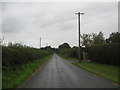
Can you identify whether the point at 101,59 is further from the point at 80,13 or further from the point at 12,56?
the point at 12,56

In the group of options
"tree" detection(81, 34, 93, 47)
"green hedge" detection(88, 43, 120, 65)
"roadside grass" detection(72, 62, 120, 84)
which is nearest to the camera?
"roadside grass" detection(72, 62, 120, 84)

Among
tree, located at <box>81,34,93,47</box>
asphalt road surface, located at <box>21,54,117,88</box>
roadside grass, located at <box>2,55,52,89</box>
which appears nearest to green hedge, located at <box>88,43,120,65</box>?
asphalt road surface, located at <box>21,54,117,88</box>

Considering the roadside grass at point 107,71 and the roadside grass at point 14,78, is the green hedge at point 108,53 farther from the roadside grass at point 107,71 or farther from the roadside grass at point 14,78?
the roadside grass at point 14,78

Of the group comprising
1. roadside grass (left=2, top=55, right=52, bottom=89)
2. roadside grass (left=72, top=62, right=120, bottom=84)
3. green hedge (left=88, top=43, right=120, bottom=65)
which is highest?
green hedge (left=88, top=43, right=120, bottom=65)

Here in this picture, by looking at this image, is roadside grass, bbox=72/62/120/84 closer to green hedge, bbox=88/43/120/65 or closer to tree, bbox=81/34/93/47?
green hedge, bbox=88/43/120/65

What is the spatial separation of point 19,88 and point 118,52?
17.2m

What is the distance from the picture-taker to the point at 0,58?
47.9ft

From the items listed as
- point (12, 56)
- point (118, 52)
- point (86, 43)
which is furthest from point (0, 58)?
point (86, 43)

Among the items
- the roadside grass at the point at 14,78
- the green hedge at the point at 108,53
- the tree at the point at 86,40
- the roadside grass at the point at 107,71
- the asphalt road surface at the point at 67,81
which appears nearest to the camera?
the asphalt road surface at the point at 67,81

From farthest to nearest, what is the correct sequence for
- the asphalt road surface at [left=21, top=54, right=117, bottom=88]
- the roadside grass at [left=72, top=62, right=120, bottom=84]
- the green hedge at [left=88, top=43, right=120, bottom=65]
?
the green hedge at [left=88, top=43, right=120, bottom=65] → the roadside grass at [left=72, top=62, right=120, bottom=84] → the asphalt road surface at [left=21, top=54, right=117, bottom=88]

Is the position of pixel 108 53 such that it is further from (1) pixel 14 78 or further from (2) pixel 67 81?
(1) pixel 14 78

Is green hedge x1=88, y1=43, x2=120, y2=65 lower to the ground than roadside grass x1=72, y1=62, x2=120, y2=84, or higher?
higher

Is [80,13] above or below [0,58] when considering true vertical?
above

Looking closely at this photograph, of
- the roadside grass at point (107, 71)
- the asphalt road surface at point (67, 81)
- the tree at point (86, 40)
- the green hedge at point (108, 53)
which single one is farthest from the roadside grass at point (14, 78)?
the tree at point (86, 40)
